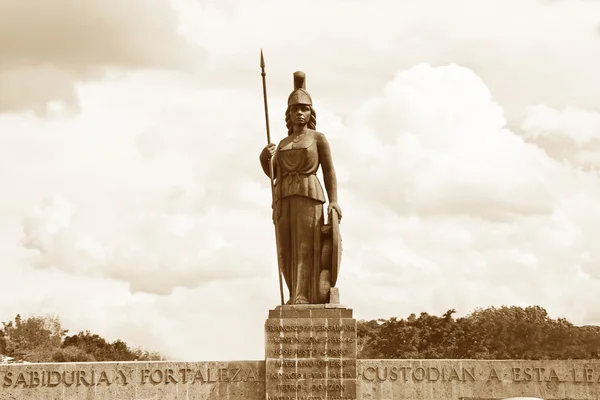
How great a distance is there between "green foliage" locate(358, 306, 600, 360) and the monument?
28.3 meters

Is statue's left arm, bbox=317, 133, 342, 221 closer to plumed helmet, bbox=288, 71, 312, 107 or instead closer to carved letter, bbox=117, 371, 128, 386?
plumed helmet, bbox=288, 71, 312, 107

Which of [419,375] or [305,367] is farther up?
[305,367]

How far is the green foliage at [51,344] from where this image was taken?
141 ft

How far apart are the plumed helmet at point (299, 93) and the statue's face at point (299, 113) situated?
0.08 metres

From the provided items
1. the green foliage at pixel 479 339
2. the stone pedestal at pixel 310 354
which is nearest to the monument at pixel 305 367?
the stone pedestal at pixel 310 354

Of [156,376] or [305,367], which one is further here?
[156,376]

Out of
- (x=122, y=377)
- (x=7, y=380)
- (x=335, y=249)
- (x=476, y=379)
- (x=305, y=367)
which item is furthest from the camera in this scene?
(x=476, y=379)

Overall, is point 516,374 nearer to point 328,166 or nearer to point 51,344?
point 328,166

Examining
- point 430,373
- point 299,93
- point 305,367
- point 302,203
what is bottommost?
point 430,373

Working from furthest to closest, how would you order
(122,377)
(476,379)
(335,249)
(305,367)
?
(476,379)
(335,249)
(122,377)
(305,367)

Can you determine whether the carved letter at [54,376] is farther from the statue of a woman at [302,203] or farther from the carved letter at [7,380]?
the statue of a woman at [302,203]

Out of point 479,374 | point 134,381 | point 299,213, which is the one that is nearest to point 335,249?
point 299,213

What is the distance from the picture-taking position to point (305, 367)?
14125 mm

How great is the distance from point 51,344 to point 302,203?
126 ft
